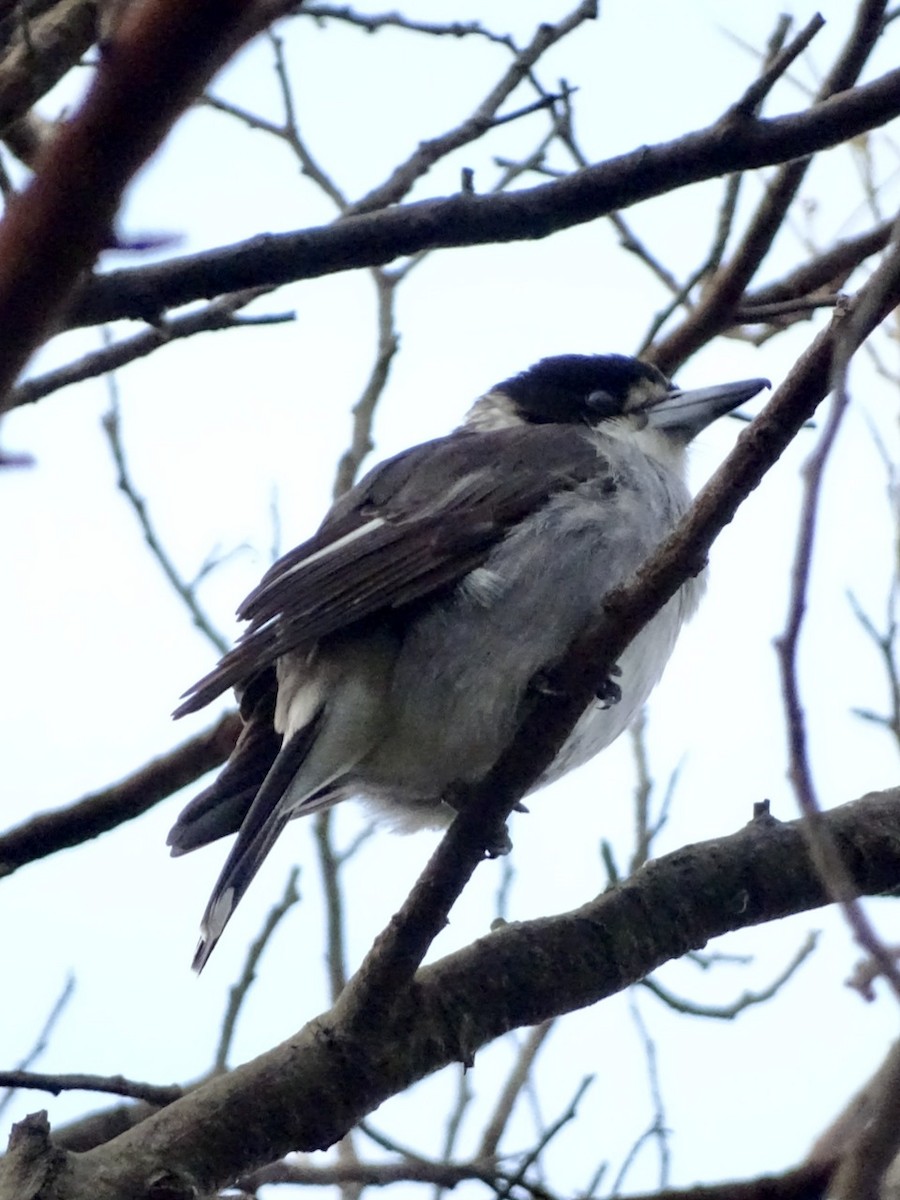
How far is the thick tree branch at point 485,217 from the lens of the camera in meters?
2.33

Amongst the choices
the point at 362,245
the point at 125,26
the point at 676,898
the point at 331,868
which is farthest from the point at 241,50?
the point at 331,868

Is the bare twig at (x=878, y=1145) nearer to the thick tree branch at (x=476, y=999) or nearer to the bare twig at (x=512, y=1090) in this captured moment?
the thick tree branch at (x=476, y=999)

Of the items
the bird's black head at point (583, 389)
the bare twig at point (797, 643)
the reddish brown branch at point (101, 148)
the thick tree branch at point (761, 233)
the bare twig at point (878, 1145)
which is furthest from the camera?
the bird's black head at point (583, 389)

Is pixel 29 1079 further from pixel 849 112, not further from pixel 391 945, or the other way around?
pixel 849 112

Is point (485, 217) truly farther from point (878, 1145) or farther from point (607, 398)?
point (607, 398)

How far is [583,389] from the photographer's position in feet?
15.2

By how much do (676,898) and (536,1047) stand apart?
3.07 ft

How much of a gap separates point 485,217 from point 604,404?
7.14ft

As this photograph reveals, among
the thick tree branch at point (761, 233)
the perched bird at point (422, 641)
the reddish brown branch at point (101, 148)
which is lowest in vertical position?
the reddish brown branch at point (101, 148)

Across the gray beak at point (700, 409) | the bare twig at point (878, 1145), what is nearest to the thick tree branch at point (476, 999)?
the gray beak at point (700, 409)

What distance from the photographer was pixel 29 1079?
2.24m

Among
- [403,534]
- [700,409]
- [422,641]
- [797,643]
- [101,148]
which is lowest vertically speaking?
[797,643]

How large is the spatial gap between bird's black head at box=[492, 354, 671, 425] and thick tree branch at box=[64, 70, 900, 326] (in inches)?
77.1

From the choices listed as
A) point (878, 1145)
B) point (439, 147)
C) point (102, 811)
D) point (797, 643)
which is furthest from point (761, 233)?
point (878, 1145)
